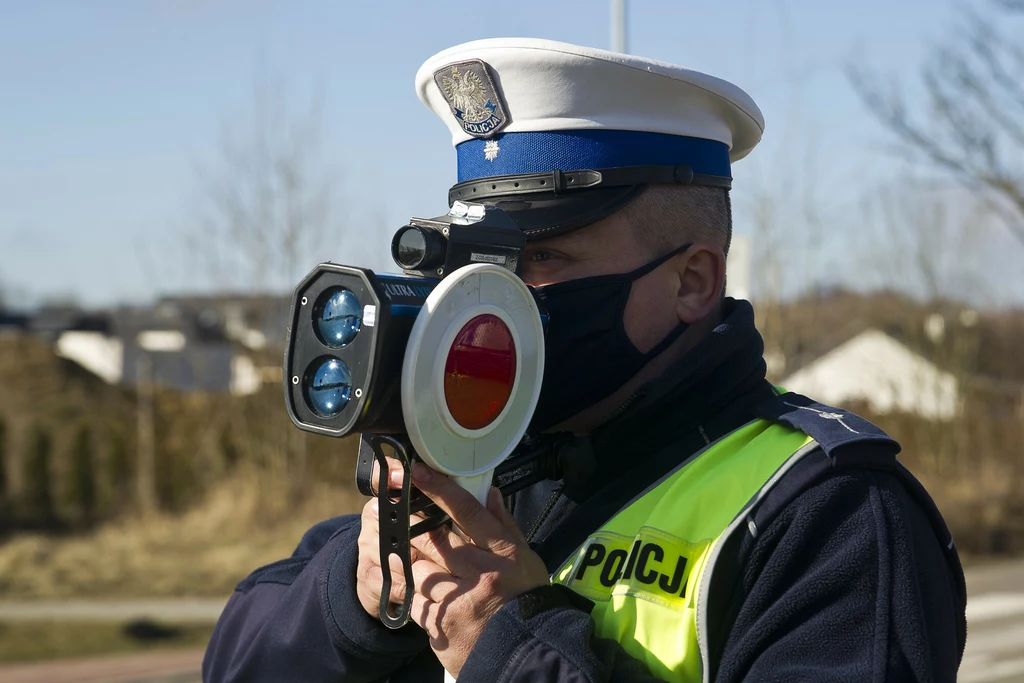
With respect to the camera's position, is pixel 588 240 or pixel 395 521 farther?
pixel 588 240

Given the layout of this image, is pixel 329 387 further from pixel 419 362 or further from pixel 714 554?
pixel 714 554

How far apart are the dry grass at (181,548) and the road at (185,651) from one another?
60 cm

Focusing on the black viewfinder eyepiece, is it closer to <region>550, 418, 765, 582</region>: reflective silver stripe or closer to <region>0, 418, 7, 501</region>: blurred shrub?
<region>550, 418, 765, 582</region>: reflective silver stripe

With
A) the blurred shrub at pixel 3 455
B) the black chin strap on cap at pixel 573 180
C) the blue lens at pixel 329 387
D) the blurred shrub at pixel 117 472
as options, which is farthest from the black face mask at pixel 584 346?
the blurred shrub at pixel 3 455

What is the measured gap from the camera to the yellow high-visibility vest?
1.52 metres

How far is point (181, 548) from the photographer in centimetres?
1205

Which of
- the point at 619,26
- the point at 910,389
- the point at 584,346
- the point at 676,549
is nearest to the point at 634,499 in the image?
the point at 676,549

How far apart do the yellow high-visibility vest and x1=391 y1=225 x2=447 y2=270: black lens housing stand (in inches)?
20.4

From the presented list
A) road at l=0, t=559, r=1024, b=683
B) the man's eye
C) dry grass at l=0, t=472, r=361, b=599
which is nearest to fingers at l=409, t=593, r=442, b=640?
the man's eye

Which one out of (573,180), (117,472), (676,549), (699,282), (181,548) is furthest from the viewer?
(117,472)

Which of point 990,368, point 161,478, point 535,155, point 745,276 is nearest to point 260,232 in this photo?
point 161,478

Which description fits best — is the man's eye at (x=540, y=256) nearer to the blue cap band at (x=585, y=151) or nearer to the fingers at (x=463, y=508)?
the blue cap band at (x=585, y=151)

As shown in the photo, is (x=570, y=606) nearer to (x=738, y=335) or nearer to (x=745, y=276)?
(x=738, y=335)

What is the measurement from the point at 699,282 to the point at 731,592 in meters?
0.63
